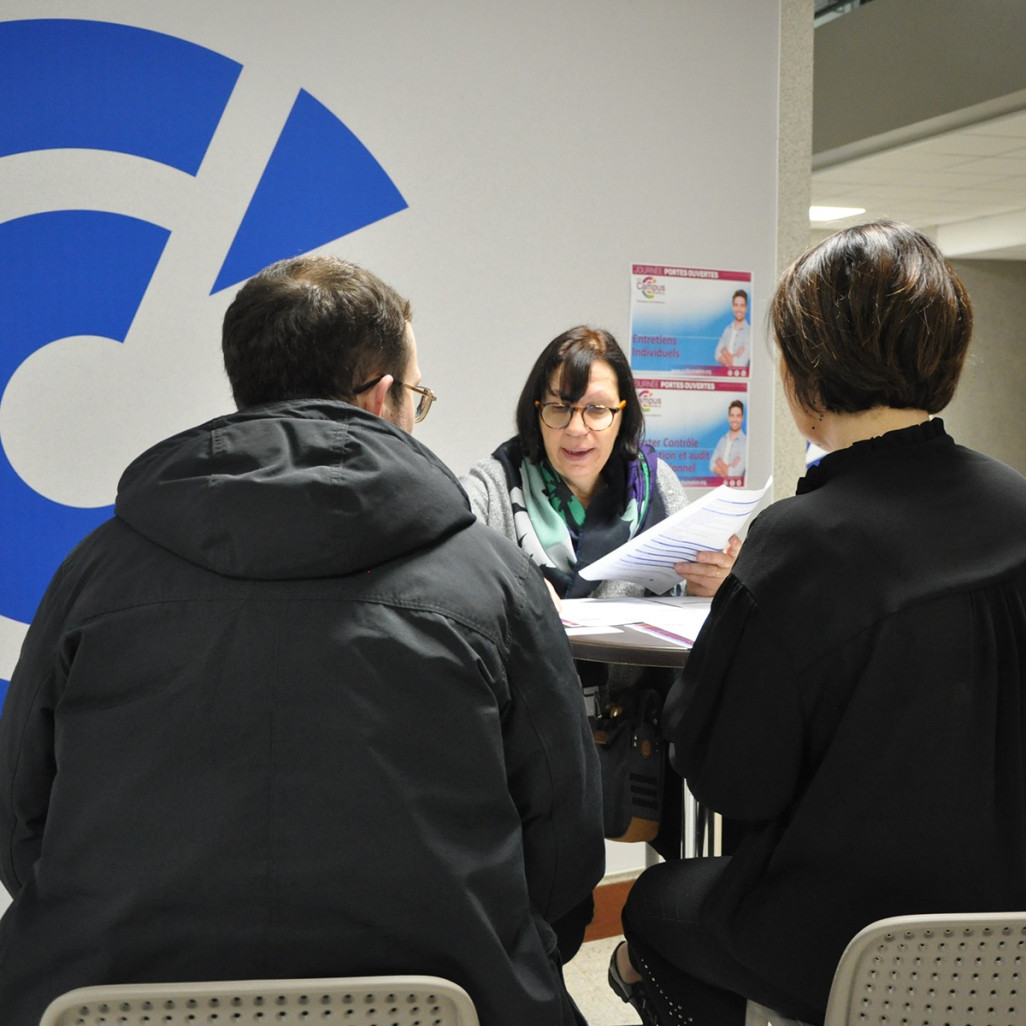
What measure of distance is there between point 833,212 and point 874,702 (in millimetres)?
9508

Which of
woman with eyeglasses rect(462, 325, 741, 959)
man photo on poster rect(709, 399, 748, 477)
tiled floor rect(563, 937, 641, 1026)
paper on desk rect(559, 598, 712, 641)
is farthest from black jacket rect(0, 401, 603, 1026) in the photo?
man photo on poster rect(709, 399, 748, 477)

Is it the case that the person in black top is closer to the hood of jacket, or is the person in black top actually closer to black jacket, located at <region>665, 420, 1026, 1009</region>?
black jacket, located at <region>665, 420, 1026, 1009</region>

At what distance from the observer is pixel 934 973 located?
1146 mm

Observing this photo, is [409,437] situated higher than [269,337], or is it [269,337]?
Answer: [269,337]

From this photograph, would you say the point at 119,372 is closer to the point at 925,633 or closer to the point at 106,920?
the point at 106,920

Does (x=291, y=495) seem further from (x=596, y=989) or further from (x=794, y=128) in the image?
(x=794, y=128)

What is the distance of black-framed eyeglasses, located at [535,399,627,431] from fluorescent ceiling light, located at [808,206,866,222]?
304 inches

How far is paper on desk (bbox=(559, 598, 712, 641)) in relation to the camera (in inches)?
76.8

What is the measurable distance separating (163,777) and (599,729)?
4.14 ft

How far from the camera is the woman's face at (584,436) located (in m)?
2.57

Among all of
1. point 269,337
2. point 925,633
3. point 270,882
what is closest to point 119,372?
point 269,337

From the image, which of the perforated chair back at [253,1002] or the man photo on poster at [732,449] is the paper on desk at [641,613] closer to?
the perforated chair back at [253,1002]

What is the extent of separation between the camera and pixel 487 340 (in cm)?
313

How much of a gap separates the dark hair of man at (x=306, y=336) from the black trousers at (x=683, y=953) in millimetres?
855
